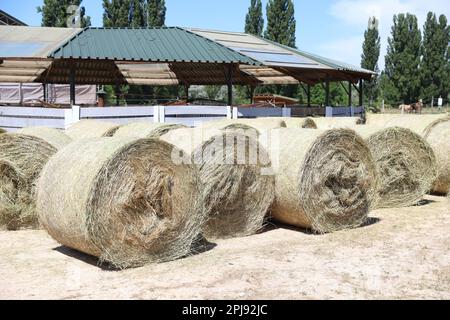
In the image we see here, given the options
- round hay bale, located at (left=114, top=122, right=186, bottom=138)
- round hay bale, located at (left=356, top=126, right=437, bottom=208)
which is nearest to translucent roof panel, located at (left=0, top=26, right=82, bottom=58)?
round hay bale, located at (left=114, top=122, right=186, bottom=138)

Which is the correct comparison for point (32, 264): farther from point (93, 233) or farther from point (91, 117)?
point (91, 117)

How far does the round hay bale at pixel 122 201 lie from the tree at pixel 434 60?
157 feet

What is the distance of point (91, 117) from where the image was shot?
52.5ft

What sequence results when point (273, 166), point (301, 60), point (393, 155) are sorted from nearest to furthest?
point (273, 166) < point (393, 155) < point (301, 60)

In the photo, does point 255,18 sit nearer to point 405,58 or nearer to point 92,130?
point 405,58

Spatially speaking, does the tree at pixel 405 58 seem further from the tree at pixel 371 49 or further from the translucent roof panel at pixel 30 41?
the translucent roof panel at pixel 30 41

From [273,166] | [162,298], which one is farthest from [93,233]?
[273,166]

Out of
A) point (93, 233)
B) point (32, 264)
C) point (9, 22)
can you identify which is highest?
point (9, 22)

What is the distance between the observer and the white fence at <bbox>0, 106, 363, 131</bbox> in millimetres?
15789

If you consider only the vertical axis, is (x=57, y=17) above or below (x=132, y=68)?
above

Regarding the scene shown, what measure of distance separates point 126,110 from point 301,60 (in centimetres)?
838

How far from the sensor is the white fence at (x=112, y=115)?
15.8 metres

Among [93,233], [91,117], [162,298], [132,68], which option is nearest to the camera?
[162,298]

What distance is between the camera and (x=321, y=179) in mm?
8250
